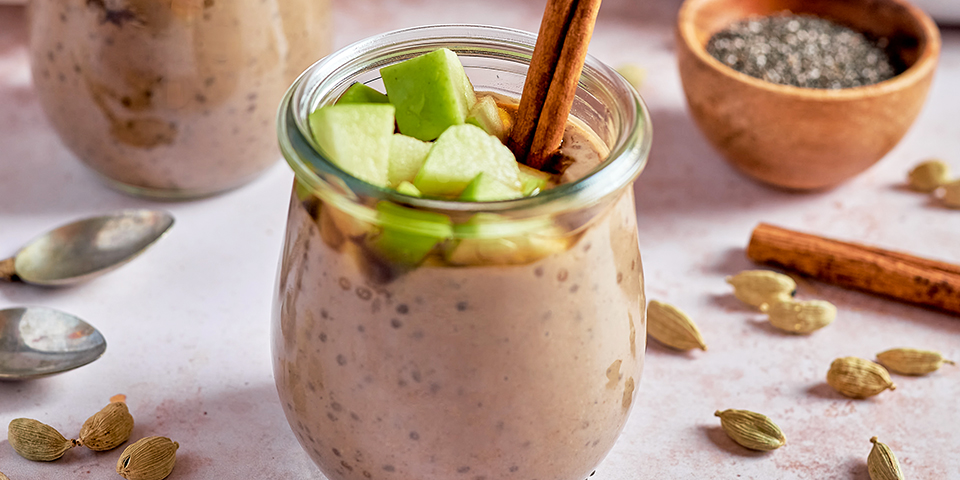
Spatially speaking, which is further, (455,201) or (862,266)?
(862,266)

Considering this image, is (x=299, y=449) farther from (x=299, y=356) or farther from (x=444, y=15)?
(x=444, y=15)

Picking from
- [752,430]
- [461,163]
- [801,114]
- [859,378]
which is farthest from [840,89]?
[461,163]

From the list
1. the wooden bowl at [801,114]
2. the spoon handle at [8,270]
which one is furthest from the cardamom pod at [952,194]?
the spoon handle at [8,270]

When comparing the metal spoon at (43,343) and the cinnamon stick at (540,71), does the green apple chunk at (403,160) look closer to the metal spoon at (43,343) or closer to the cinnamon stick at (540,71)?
the cinnamon stick at (540,71)

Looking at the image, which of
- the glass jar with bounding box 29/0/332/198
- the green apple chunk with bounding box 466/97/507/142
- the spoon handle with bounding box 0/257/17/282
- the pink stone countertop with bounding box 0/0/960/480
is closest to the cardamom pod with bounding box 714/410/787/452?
the pink stone countertop with bounding box 0/0/960/480

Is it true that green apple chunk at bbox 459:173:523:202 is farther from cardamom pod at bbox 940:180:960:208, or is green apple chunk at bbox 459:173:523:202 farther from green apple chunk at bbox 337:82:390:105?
cardamom pod at bbox 940:180:960:208

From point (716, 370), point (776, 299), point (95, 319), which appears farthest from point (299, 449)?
point (776, 299)

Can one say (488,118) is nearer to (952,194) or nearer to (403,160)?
(403,160)
